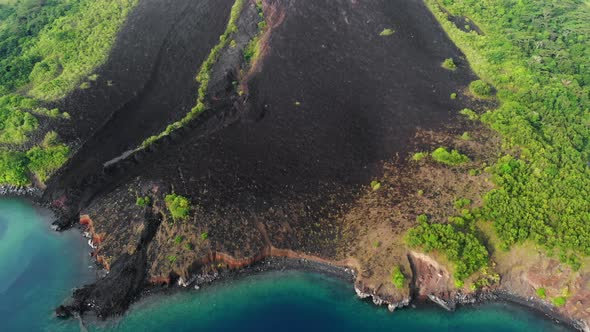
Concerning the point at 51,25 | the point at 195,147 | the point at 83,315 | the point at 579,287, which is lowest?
the point at 579,287

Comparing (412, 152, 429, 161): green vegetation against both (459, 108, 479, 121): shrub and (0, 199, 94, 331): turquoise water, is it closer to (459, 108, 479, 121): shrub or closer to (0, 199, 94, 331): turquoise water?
(459, 108, 479, 121): shrub

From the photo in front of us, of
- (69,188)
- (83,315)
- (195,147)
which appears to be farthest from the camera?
(195,147)

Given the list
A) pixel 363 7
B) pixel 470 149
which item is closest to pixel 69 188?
pixel 470 149

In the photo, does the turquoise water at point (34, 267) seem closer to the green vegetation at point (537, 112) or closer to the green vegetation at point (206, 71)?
the green vegetation at point (206, 71)

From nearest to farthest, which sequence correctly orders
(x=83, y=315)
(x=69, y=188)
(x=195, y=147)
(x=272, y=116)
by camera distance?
(x=83, y=315)
(x=69, y=188)
(x=195, y=147)
(x=272, y=116)

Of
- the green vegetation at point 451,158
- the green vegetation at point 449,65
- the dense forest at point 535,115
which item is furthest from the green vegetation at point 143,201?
the green vegetation at point 449,65

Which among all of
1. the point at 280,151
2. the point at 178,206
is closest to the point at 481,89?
the point at 280,151

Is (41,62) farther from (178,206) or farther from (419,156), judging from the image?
(419,156)

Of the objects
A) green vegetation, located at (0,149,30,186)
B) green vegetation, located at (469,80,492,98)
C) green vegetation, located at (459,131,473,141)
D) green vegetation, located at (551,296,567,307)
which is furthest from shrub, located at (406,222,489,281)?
green vegetation, located at (0,149,30,186)

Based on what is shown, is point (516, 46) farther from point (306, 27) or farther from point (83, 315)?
point (83, 315)
